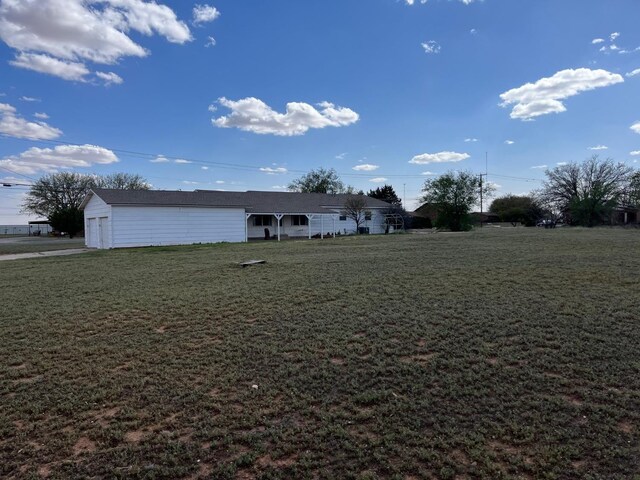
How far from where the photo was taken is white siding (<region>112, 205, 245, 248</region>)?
22.8 meters

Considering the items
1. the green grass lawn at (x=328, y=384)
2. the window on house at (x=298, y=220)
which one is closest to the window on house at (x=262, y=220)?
the window on house at (x=298, y=220)

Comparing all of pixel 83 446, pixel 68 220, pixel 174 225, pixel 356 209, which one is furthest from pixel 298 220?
pixel 83 446

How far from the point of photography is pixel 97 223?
970 inches

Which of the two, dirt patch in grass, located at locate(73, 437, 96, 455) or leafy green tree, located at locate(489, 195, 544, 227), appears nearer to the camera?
dirt patch in grass, located at locate(73, 437, 96, 455)

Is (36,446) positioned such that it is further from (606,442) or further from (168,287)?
(168,287)

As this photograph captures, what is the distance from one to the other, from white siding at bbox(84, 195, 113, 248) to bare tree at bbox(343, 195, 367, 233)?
19979 millimetres

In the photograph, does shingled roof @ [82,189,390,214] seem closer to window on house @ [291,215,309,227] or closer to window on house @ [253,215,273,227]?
window on house @ [291,215,309,227]

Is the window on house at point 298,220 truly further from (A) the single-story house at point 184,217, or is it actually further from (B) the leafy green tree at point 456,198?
(B) the leafy green tree at point 456,198

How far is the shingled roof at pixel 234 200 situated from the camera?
77.9ft

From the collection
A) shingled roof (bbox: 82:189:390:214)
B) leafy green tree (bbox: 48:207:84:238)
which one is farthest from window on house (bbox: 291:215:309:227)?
leafy green tree (bbox: 48:207:84:238)

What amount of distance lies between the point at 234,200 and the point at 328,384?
26864 millimetres

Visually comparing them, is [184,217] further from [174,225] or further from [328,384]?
[328,384]

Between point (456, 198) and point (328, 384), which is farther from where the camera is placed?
point (456, 198)

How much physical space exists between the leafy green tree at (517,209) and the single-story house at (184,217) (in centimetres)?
3150
